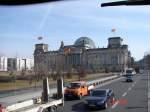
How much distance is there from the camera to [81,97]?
3828cm

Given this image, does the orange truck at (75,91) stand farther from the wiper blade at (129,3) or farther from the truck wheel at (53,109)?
the wiper blade at (129,3)

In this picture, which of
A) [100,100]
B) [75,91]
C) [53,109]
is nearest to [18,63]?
[75,91]

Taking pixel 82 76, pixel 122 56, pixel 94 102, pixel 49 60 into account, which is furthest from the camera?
pixel 122 56

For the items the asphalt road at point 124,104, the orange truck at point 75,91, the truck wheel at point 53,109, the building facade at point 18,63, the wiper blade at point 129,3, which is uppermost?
the building facade at point 18,63

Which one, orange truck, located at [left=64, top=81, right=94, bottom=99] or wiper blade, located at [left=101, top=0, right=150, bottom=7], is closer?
wiper blade, located at [left=101, top=0, right=150, bottom=7]

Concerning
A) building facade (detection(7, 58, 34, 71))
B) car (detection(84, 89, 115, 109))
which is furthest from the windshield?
building facade (detection(7, 58, 34, 71))

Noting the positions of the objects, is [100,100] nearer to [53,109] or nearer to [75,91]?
[53,109]

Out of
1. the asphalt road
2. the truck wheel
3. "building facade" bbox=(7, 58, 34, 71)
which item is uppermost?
"building facade" bbox=(7, 58, 34, 71)

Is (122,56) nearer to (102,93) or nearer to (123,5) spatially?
(102,93)

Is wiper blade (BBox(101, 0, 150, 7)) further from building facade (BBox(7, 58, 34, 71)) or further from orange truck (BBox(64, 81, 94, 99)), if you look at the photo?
building facade (BBox(7, 58, 34, 71))

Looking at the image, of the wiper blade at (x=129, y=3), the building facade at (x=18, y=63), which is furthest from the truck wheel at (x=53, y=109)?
the building facade at (x=18, y=63)

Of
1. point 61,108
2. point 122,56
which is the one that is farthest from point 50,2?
point 122,56

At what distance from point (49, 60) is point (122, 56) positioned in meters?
47.8

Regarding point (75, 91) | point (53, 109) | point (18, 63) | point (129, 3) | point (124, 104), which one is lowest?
point (124, 104)
